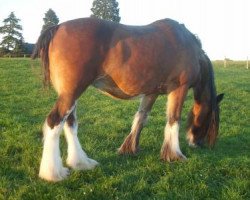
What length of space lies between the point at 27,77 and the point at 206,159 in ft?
57.6

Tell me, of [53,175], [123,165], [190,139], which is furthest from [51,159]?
[190,139]

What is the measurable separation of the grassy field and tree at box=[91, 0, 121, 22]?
63895mm

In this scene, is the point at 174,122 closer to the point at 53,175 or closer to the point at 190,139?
the point at 190,139

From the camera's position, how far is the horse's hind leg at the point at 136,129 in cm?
857

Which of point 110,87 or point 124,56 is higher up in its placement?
Result: point 124,56

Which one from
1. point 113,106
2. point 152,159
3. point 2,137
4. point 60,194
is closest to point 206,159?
point 152,159

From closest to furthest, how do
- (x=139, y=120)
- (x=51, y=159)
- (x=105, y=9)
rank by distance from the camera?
(x=51, y=159), (x=139, y=120), (x=105, y=9)

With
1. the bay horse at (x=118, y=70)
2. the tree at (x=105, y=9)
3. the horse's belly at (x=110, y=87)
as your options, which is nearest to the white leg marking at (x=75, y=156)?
the bay horse at (x=118, y=70)

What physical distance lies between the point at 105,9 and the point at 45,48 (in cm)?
7053

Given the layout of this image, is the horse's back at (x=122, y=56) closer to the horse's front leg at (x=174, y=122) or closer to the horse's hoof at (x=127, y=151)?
the horse's front leg at (x=174, y=122)

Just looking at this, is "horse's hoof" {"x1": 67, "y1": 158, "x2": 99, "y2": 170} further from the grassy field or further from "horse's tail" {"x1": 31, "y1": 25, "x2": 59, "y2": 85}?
"horse's tail" {"x1": 31, "y1": 25, "x2": 59, "y2": 85}

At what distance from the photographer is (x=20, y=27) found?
60406 mm

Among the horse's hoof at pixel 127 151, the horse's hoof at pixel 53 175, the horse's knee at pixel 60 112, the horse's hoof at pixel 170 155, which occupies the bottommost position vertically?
the horse's hoof at pixel 53 175

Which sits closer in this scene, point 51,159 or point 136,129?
point 51,159
